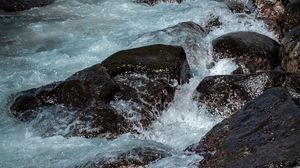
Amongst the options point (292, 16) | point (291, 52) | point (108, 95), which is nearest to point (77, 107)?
point (108, 95)

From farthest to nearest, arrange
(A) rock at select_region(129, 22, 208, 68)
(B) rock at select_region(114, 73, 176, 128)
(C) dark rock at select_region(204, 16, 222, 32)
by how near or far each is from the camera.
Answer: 1. (C) dark rock at select_region(204, 16, 222, 32)
2. (A) rock at select_region(129, 22, 208, 68)
3. (B) rock at select_region(114, 73, 176, 128)

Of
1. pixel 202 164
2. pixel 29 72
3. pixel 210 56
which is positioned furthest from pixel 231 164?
pixel 29 72

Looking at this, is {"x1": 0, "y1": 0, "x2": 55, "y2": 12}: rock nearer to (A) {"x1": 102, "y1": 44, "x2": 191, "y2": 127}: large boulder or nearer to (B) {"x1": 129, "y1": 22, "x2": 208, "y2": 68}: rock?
(B) {"x1": 129, "y1": 22, "x2": 208, "y2": 68}: rock

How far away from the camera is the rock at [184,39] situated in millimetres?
9461

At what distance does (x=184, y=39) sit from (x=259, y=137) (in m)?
4.93

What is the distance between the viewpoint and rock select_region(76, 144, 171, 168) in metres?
5.61

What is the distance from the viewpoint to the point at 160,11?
13.2 m

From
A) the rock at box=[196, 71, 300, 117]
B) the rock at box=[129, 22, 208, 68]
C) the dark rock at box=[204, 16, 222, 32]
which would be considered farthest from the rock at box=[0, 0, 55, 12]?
the rock at box=[196, 71, 300, 117]

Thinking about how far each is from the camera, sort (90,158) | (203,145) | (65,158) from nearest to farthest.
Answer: (203,145), (90,158), (65,158)

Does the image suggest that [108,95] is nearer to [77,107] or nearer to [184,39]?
[77,107]

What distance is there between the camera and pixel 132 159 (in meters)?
5.67

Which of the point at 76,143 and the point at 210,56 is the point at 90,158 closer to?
the point at 76,143

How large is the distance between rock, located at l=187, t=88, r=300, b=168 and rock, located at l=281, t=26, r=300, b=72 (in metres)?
2.98

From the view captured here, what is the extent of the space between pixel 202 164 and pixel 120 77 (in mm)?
3200
